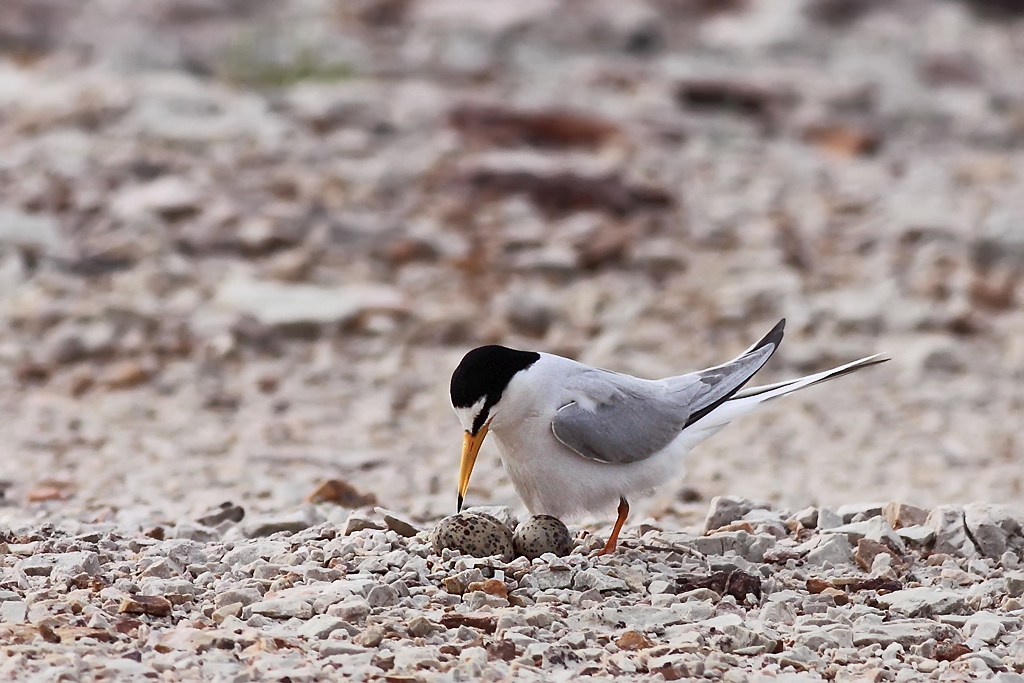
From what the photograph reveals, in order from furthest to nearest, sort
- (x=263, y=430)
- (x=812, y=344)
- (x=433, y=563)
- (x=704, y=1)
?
(x=704, y=1) < (x=812, y=344) < (x=263, y=430) < (x=433, y=563)

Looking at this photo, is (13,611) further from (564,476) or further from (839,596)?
(839,596)

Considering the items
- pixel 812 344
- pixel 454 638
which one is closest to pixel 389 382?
pixel 812 344

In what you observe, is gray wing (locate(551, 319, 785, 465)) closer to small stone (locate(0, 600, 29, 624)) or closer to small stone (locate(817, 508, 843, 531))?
small stone (locate(817, 508, 843, 531))

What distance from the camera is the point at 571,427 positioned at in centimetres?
417

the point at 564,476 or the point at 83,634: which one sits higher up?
the point at 83,634

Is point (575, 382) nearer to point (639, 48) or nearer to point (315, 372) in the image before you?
point (315, 372)

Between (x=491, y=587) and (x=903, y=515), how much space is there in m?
1.52

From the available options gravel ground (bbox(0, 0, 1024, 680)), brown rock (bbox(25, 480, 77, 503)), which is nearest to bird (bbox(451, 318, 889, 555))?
gravel ground (bbox(0, 0, 1024, 680))

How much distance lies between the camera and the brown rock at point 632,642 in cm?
343

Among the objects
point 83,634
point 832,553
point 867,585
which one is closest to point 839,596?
point 867,585

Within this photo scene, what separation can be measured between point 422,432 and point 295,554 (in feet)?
8.45

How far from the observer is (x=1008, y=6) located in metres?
14.2

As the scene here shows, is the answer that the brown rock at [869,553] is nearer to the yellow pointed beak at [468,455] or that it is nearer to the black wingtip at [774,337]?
the black wingtip at [774,337]

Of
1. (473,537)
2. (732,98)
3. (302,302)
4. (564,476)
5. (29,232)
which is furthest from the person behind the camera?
(732,98)
